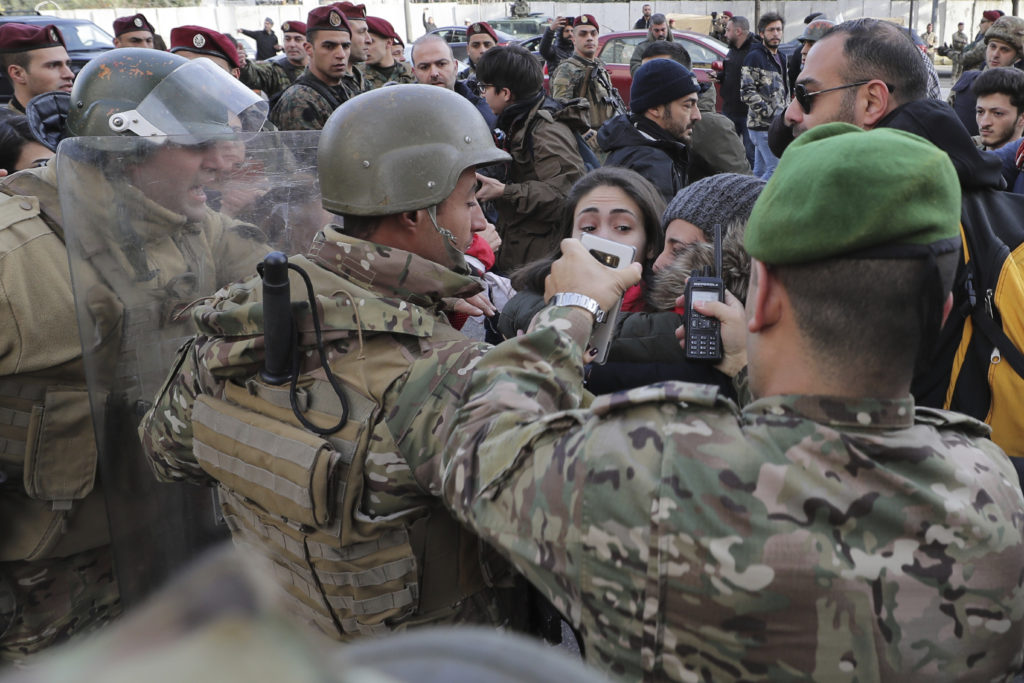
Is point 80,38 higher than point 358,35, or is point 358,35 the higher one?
point 80,38

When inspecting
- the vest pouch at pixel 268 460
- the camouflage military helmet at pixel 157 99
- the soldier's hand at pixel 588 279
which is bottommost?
the vest pouch at pixel 268 460

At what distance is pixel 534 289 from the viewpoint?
2.75 m

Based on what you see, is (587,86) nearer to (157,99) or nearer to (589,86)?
(589,86)

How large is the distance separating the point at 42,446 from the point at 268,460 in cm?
107

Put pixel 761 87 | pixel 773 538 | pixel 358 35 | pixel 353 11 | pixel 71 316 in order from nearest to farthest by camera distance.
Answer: pixel 773 538
pixel 71 316
pixel 353 11
pixel 358 35
pixel 761 87

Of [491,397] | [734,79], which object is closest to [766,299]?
[491,397]

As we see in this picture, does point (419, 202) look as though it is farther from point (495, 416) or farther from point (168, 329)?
point (168, 329)

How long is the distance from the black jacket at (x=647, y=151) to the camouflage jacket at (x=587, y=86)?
2801 millimetres

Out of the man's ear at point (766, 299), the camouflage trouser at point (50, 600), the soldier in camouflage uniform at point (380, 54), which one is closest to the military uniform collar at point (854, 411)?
the man's ear at point (766, 299)

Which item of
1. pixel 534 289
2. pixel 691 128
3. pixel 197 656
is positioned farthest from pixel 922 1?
pixel 197 656

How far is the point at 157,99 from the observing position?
2.52 metres

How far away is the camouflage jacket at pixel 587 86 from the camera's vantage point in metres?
7.51

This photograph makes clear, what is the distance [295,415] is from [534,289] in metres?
1.15

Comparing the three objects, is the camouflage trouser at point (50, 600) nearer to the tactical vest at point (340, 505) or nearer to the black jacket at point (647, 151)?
the tactical vest at point (340, 505)
